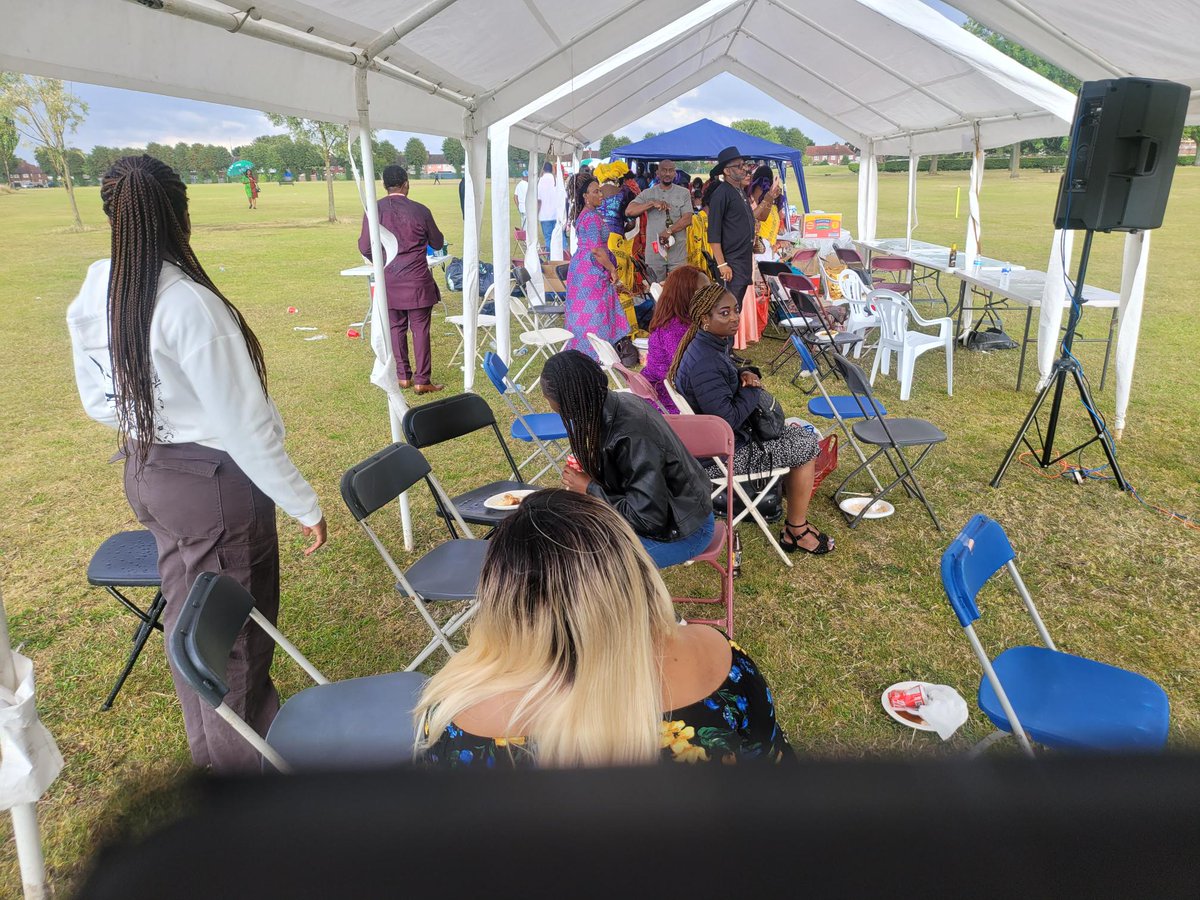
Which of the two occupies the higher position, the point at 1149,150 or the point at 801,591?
the point at 1149,150

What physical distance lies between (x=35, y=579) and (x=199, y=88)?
261cm

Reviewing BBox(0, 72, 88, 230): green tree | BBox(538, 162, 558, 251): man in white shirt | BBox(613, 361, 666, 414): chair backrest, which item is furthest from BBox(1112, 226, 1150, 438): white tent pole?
BBox(0, 72, 88, 230): green tree

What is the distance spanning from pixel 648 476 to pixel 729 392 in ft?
3.04

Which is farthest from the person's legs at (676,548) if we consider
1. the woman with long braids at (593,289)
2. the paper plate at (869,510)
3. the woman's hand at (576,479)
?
the woman with long braids at (593,289)

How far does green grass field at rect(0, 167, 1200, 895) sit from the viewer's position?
248cm

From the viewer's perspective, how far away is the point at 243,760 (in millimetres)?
1971

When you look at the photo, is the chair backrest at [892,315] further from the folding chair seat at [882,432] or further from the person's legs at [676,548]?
the person's legs at [676,548]

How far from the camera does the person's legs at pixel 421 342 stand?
605 cm

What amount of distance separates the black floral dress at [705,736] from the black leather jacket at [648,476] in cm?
123

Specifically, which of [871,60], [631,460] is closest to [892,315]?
[871,60]

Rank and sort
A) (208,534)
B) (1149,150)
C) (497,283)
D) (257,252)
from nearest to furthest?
(208,534) < (1149,150) < (497,283) < (257,252)

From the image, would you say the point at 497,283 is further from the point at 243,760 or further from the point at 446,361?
the point at 243,760

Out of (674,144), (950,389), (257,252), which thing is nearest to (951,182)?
(674,144)

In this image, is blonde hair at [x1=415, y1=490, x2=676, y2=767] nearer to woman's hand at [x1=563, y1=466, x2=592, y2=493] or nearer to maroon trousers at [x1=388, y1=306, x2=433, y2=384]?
woman's hand at [x1=563, y1=466, x2=592, y2=493]
